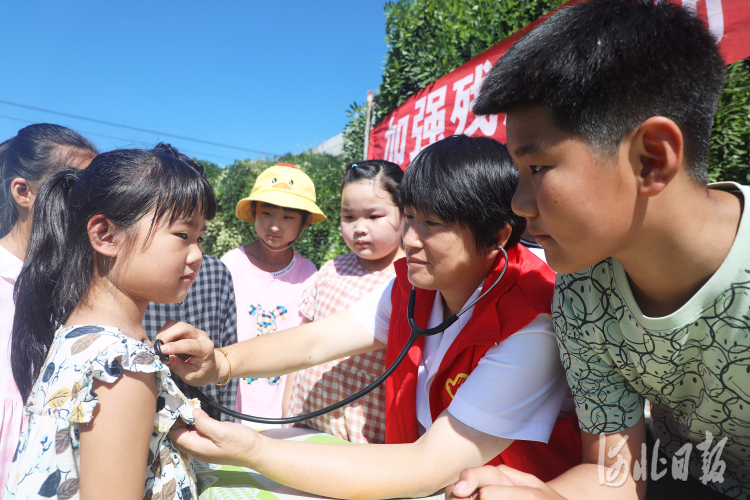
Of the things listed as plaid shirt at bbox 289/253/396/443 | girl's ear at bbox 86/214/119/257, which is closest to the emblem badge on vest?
plaid shirt at bbox 289/253/396/443

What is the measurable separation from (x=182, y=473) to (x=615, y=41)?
151cm

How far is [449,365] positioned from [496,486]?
458mm

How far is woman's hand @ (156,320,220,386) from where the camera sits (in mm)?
1423

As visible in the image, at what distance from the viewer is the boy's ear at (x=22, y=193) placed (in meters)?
2.01

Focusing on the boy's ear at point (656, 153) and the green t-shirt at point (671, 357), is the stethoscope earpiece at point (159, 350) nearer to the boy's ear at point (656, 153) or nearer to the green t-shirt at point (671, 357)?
the green t-shirt at point (671, 357)

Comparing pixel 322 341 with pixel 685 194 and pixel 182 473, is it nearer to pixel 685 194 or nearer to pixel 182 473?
pixel 182 473

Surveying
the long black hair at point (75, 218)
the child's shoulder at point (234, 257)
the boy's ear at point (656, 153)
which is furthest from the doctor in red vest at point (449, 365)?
the child's shoulder at point (234, 257)

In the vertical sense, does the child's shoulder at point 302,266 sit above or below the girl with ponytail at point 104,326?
above

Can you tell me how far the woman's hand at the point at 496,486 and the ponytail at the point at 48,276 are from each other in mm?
1153

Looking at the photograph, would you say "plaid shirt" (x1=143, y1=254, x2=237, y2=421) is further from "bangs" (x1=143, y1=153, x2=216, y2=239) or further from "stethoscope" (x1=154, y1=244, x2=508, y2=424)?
"bangs" (x1=143, y1=153, x2=216, y2=239)

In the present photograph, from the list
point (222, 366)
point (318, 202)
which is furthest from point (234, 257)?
point (318, 202)

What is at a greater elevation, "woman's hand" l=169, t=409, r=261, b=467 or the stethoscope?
the stethoscope

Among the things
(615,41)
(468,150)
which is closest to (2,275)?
(468,150)

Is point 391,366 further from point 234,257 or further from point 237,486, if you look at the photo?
point 234,257
